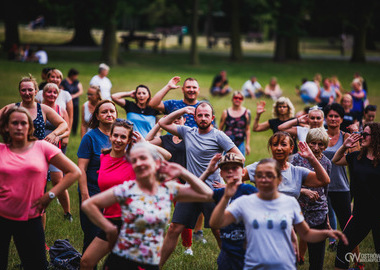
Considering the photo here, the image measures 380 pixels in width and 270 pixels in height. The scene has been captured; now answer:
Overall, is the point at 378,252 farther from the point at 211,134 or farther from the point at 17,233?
the point at 17,233

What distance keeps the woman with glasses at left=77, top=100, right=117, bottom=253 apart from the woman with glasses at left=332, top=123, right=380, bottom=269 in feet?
9.89

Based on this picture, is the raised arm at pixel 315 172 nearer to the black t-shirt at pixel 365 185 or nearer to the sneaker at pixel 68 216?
the black t-shirt at pixel 365 185

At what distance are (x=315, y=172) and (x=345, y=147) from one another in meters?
0.88

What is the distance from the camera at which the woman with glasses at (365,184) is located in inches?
237

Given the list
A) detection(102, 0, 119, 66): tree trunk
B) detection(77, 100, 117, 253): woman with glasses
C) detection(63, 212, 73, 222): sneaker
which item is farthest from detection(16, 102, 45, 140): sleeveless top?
detection(102, 0, 119, 66): tree trunk

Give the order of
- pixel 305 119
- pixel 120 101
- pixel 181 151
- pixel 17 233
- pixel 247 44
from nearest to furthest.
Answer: pixel 17 233 → pixel 181 151 → pixel 305 119 → pixel 120 101 → pixel 247 44

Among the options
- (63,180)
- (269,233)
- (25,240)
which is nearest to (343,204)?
(269,233)

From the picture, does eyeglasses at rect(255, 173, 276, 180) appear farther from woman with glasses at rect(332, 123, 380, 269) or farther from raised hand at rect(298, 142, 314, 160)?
woman with glasses at rect(332, 123, 380, 269)

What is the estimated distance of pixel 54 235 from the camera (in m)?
7.84

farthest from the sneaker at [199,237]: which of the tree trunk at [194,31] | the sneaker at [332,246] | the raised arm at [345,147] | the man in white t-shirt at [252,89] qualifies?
the tree trunk at [194,31]

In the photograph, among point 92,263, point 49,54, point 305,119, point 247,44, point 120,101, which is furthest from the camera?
point 247,44

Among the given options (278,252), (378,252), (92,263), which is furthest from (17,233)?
(378,252)

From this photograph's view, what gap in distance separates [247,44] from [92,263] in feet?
193

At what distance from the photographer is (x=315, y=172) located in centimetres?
570
